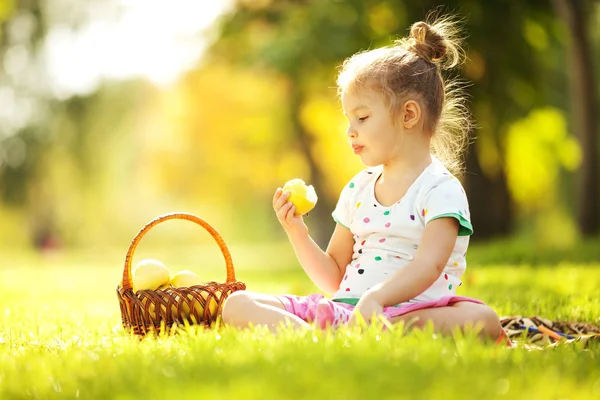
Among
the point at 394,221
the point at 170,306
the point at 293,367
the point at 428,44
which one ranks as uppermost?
the point at 428,44

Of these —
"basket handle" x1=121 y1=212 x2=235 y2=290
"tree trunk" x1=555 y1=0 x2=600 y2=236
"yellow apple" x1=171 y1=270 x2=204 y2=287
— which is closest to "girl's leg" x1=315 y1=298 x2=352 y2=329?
"basket handle" x1=121 y1=212 x2=235 y2=290

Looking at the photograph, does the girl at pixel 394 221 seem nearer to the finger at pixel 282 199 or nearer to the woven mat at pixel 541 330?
the finger at pixel 282 199

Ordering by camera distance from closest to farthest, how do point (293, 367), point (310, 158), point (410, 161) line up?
1. point (293, 367)
2. point (410, 161)
3. point (310, 158)

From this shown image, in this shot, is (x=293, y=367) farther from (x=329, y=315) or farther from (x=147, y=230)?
(x=147, y=230)

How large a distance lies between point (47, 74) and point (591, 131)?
1255 cm

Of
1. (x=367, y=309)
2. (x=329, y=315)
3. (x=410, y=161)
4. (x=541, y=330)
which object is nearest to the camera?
(x=367, y=309)

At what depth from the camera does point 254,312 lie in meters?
3.29

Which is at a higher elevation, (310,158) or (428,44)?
(310,158)

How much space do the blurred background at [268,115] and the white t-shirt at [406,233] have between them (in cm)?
219

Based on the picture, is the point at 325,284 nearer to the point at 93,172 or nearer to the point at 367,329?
the point at 367,329

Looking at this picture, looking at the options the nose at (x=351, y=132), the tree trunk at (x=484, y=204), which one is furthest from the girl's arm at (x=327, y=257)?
the tree trunk at (x=484, y=204)

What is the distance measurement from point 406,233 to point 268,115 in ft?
56.0

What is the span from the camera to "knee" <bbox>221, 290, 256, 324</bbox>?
3.32 meters

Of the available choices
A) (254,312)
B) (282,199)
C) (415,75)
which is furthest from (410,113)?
(254,312)
